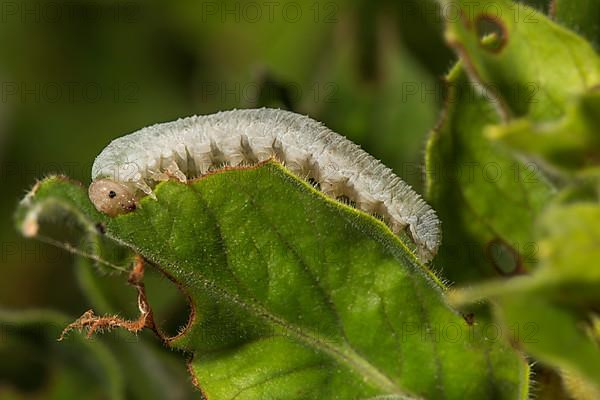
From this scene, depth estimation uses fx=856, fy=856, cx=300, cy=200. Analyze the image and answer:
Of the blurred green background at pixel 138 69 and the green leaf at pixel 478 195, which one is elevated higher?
the green leaf at pixel 478 195

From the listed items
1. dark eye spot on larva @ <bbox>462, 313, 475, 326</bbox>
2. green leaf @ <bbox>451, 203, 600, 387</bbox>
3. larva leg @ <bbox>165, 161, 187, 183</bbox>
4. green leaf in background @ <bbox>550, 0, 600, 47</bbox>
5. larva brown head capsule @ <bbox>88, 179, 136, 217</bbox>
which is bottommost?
dark eye spot on larva @ <bbox>462, 313, 475, 326</bbox>

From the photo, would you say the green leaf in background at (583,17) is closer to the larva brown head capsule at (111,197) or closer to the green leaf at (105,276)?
the larva brown head capsule at (111,197)

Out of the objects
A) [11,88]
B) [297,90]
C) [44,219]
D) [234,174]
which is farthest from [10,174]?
[234,174]

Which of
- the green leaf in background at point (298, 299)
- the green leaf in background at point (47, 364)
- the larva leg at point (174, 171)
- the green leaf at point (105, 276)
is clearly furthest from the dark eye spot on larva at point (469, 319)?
the green leaf in background at point (47, 364)

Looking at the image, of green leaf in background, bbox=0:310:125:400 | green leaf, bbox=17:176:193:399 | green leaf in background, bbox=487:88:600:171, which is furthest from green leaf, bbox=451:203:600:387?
green leaf in background, bbox=0:310:125:400

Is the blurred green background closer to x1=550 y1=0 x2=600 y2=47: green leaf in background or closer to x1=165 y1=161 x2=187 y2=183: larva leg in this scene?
x1=165 y1=161 x2=187 y2=183: larva leg

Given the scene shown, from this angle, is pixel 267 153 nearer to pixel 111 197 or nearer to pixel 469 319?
pixel 111 197
